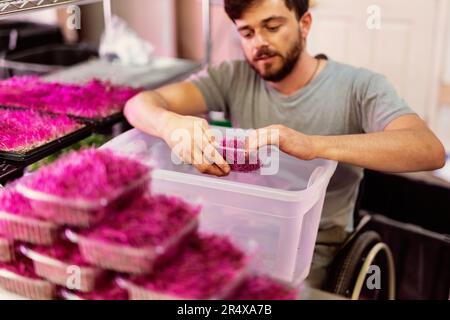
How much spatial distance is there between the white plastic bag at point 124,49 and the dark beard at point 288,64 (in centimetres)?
93

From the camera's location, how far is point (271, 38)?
1.31 m

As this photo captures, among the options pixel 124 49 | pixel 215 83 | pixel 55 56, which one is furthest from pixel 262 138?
pixel 55 56

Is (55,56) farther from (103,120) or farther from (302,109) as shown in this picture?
(302,109)

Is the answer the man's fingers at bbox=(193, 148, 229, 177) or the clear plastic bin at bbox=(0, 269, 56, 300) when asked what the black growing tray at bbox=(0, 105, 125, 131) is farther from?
the clear plastic bin at bbox=(0, 269, 56, 300)

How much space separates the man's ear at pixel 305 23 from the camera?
137cm

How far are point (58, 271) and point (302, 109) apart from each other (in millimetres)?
865

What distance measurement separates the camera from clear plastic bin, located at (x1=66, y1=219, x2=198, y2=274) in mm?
737

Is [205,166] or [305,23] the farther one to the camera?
[305,23]

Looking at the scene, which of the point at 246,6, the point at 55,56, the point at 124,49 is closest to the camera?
the point at 246,6

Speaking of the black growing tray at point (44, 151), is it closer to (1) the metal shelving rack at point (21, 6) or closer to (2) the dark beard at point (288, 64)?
(1) the metal shelving rack at point (21, 6)

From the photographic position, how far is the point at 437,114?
83.9 inches

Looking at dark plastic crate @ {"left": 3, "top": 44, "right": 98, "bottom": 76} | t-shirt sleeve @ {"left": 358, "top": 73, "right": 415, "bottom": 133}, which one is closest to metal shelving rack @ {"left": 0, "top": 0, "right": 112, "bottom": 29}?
t-shirt sleeve @ {"left": 358, "top": 73, "right": 415, "bottom": 133}

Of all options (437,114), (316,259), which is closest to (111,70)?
(316,259)

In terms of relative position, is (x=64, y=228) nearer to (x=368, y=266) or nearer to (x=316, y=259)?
(x=316, y=259)
